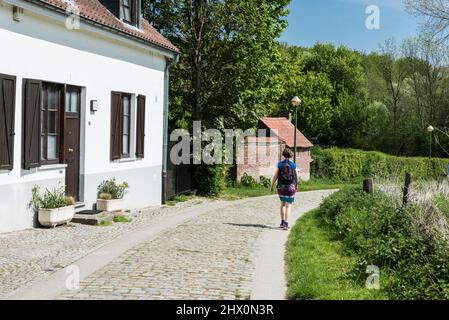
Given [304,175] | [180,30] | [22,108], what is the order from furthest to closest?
[304,175]
[180,30]
[22,108]

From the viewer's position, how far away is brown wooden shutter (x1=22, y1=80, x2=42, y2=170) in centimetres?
1176

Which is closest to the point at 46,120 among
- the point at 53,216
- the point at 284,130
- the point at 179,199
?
the point at 53,216

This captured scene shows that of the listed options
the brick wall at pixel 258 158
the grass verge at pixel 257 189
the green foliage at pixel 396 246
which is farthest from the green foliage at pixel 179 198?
the green foliage at pixel 396 246

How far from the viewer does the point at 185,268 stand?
8812mm

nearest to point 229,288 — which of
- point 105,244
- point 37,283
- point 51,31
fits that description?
point 37,283

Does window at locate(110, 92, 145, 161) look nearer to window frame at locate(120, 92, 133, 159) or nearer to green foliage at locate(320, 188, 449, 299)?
window frame at locate(120, 92, 133, 159)

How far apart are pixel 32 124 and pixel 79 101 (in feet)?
7.76

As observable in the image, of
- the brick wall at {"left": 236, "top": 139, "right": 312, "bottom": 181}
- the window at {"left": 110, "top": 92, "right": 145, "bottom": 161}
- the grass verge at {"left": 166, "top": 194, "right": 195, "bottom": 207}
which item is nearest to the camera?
the window at {"left": 110, "top": 92, "right": 145, "bottom": 161}

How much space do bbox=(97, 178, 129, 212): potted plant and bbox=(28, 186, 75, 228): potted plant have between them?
1.88 meters

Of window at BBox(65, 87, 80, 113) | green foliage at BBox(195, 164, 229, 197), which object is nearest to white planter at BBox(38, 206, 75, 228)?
window at BBox(65, 87, 80, 113)

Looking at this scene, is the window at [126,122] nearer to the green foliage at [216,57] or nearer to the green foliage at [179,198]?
the green foliage at [179,198]
